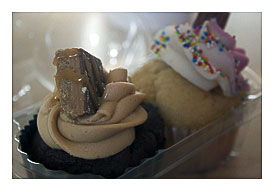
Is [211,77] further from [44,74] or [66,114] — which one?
[44,74]

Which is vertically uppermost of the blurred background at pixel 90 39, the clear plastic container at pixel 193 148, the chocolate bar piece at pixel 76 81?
the blurred background at pixel 90 39

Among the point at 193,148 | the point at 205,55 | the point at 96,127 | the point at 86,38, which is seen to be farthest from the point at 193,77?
the point at 86,38

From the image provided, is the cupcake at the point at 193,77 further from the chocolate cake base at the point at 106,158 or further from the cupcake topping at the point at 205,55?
the chocolate cake base at the point at 106,158

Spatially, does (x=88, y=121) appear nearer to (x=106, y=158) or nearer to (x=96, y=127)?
(x=96, y=127)

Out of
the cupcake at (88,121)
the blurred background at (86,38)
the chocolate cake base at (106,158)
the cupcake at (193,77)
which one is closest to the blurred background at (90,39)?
the blurred background at (86,38)

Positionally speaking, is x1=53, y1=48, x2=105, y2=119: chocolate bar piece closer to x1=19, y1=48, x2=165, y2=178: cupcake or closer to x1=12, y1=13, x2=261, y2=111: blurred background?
x1=19, y1=48, x2=165, y2=178: cupcake

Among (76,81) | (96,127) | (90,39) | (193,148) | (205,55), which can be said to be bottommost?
(193,148)

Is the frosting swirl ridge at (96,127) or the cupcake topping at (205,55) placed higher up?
the cupcake topping at (205,55)

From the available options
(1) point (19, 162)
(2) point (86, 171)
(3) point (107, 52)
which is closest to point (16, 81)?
(3) point (107, 52)

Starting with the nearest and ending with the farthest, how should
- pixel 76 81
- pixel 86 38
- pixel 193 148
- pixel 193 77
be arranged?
1. pixel 76 81
2. pixel 193 148
3. pixel 193 77
4. pixel 86 38
